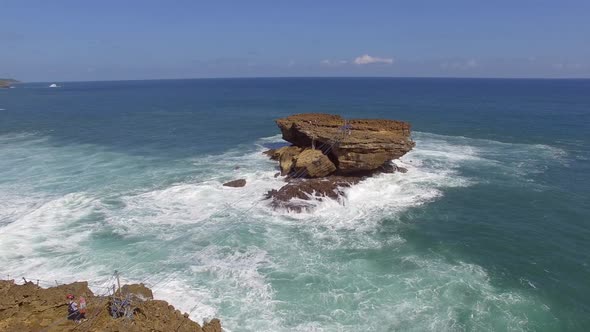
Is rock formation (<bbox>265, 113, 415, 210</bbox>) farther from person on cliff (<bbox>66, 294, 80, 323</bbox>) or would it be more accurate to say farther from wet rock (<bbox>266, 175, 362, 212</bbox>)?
person on cliff (<bbox>66, 294, 80, 323</bbox>)

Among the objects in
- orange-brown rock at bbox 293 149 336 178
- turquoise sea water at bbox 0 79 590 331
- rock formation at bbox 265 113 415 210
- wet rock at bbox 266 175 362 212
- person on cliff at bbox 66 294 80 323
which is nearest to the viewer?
person on cliff at bbox 66 294 80 323

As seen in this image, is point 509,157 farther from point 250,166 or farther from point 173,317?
point 173,317

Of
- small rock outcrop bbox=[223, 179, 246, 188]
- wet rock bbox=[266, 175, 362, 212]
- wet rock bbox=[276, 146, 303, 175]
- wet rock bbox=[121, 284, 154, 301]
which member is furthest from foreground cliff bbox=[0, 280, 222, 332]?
wet rock bbox=[276, 146, 303, 175]

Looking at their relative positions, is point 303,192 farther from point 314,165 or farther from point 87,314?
point 87,314

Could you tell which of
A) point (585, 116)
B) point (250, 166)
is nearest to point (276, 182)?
point (250, 166)

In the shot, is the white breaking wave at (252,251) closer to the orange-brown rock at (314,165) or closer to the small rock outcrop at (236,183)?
the small rock outcrop at (236,183)
